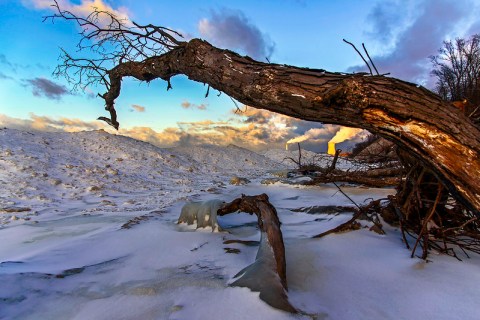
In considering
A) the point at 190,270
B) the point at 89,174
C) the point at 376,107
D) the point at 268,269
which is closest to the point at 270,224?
the point at 268,269

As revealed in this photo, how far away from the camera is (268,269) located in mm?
1668

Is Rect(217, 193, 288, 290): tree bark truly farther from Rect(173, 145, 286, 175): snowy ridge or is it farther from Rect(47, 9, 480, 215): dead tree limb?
Rect(173, 145, 286, 175): snowy ridge

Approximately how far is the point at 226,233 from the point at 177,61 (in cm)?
159

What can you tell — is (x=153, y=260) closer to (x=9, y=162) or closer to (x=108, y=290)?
(x=108, y=290)

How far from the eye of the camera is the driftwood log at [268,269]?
149 cm

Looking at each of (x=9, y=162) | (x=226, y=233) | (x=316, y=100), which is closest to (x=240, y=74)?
(x=316, y=100)

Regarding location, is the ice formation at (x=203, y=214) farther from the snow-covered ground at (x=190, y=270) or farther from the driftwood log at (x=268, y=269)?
the driftwood log at (x=268, y=269)

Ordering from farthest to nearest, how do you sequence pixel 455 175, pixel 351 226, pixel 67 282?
1. pixel 351 226
2. pixel 67 282
3. pixel 455 175

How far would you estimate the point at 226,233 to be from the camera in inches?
112

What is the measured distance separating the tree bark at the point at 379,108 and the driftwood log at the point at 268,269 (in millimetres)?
704

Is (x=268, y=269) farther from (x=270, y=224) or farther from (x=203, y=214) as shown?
(x=203, y=214)

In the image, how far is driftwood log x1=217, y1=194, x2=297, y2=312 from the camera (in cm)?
149

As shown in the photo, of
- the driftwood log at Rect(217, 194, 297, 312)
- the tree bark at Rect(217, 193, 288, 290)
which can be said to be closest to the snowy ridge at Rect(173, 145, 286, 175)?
the tree bark at Rect(217, 193, 288, 290)

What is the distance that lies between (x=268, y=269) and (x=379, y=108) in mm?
1101
